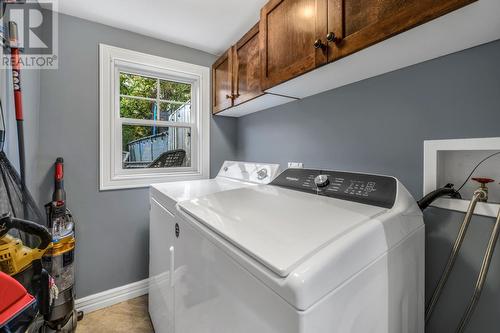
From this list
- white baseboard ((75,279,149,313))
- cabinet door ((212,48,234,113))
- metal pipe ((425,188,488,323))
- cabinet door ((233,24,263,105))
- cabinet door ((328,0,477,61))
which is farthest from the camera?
cabinet door ((212,48,234,113))

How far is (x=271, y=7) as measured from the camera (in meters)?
1.30

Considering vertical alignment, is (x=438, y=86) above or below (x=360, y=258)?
above

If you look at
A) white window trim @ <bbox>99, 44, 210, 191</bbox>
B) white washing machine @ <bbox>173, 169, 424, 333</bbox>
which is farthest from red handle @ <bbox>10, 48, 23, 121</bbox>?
white washing machine @ <bbox>173, 169, 424, 333</bbox>

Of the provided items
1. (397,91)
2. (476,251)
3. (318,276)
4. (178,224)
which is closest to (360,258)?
(318,276)

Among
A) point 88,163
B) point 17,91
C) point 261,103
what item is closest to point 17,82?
point 17,91

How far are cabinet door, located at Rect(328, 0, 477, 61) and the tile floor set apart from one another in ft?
7.20

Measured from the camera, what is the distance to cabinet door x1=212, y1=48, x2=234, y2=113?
6.27ft

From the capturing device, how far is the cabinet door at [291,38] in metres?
1.02

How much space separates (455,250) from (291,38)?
3.97ft

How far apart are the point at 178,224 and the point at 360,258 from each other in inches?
31.2

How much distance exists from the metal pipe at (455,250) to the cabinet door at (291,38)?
81 cm

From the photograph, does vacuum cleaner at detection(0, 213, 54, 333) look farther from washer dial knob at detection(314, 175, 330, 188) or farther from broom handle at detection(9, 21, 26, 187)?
washer dial knob at detection(314, 175, 330, 188)

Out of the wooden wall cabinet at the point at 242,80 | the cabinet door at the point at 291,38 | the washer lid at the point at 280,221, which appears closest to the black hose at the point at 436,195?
the washer lid at the point at 280,221

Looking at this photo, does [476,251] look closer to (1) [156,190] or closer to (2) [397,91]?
(2) [397,91]
